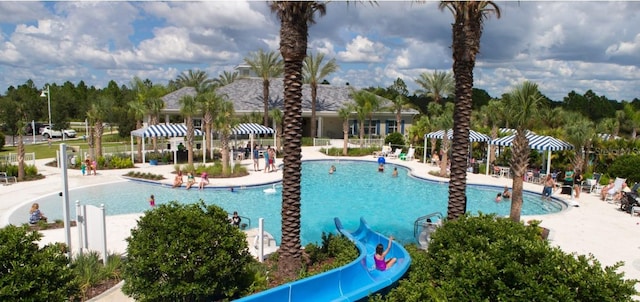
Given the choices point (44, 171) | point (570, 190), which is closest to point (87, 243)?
point (44, 171)

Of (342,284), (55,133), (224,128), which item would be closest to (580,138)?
(342,284)

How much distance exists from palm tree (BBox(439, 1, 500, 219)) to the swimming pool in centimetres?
339

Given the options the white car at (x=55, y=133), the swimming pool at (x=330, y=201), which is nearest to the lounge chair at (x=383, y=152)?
the swimming pool at (x=330, y=201)

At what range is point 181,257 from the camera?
6875mm

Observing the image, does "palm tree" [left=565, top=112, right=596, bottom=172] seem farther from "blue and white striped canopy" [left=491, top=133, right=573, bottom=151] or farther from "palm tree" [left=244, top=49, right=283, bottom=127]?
"palm tree" [left=244, top=49, right=283, bottom=127]

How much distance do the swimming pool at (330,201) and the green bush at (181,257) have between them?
6.61 metres

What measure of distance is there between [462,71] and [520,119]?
15.1ft

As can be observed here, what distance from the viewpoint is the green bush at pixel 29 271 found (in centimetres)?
587

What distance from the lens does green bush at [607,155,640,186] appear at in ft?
65.6

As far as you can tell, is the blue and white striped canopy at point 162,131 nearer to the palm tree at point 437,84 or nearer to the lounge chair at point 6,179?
the lounge chair at point 6,179

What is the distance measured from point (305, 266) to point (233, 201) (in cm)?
1000

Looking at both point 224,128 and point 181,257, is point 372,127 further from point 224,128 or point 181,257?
point 181,257

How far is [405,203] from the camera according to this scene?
19391mm

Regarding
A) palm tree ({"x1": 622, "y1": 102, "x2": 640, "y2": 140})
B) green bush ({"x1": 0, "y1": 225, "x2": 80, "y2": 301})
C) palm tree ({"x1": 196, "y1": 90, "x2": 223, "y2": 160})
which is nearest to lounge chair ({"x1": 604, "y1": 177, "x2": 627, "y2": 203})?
green bush ({"x1": 0, "y1": 225, "x2": 80, "y2": 301})
